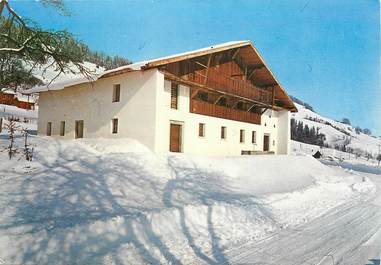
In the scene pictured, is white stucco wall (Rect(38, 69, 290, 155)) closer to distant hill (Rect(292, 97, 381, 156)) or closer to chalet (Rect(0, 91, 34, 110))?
distant hill (Rect(292, 97, 381, 156))

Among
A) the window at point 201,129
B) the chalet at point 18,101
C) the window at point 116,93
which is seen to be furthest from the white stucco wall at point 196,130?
the chalet at point 18,101

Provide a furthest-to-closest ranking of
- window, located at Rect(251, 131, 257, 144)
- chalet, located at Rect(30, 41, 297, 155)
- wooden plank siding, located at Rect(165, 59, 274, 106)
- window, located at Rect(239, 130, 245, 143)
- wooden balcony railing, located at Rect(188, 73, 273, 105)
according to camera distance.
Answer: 1. window, located at Rect(251, 131, 257, 144)
2. window, located at Rect(239, 130, 245, 143)
3. wooden balcony railing, located at Rect(188, 73, 273, 105)
4. wooden plank siding, located at Rect(165, 59, 274, 106)
5. chalet, located at Rect(30, 41, 297, 155)

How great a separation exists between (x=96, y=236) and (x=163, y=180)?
5.20 m

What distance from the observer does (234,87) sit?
20.6 meters

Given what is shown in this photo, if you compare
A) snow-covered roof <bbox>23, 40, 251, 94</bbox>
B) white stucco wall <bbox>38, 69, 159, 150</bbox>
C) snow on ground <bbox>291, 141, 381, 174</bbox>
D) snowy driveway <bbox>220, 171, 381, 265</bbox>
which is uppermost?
snow-covered roof <bbox>23, 40, 251, 94</bbox>

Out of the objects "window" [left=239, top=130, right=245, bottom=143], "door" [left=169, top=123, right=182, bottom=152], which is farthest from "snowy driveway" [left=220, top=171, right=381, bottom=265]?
"window" [left=239, top=130, right=245, bottom=143]

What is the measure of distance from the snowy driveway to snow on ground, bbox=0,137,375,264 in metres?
0.28

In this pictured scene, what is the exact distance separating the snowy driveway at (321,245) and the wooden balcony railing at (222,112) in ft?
39.4

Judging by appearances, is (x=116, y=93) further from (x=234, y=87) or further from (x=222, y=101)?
(x=234, y=87)

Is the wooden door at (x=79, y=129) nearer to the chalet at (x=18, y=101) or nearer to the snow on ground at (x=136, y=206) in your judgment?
the snow on ground at (x=136, y=206)

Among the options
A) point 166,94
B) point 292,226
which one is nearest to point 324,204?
point 292,226

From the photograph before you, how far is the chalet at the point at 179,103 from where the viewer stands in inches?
607

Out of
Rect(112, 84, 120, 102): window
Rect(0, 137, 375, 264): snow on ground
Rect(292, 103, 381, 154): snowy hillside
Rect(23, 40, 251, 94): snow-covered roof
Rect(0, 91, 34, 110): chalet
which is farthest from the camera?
Rect(0, 91, 34, 110): chalet

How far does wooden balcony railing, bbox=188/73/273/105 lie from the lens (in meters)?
18.2
